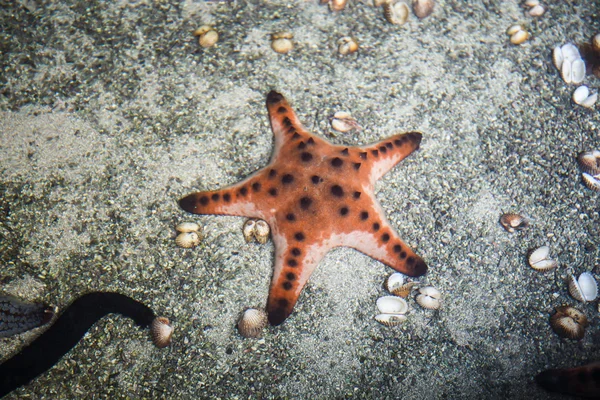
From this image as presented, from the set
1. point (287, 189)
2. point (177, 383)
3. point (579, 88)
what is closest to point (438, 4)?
point (579, 88)

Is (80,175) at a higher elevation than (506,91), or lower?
lower

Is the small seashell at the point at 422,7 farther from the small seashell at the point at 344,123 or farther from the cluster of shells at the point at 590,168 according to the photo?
the cluster of shells at the point at 590,168

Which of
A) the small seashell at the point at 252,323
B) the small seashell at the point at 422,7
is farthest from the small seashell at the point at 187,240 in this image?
the small seashell at the point at 422,7

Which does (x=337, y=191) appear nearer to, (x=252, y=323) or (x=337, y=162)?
(x=337, y=162)

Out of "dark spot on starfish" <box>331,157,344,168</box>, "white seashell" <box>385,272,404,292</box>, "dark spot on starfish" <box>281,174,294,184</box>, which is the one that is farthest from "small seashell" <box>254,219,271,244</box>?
"white seashell" <box>385,272,404,292</box>

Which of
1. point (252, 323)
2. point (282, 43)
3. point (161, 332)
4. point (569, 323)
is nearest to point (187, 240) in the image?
point (161, 332)

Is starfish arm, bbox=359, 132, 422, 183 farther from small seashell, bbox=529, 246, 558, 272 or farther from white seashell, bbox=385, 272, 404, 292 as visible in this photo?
small seashell, bbox=529, 246, 558, 272

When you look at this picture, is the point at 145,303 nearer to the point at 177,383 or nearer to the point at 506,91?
the point at 177,383

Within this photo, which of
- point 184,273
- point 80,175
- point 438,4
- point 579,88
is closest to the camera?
point 184,273
